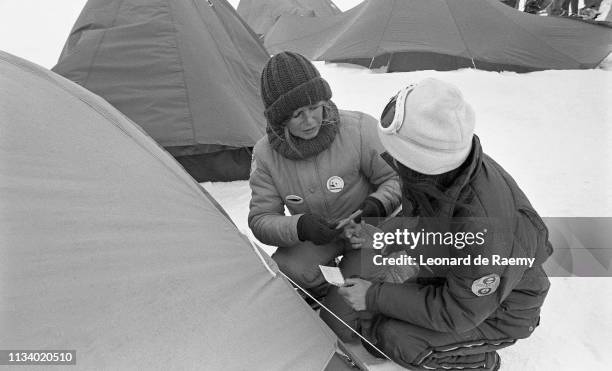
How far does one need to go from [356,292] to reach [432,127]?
1.91 ft

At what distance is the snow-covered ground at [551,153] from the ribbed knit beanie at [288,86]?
1.46 ft

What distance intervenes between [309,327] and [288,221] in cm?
39

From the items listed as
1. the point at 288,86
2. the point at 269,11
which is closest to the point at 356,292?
the point at 288,86

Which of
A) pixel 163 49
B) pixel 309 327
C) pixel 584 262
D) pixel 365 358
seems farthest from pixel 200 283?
pixel 163 49

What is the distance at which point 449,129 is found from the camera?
1.18 m

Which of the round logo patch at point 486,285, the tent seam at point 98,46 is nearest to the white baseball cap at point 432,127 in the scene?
the round logo patch at point 486,285

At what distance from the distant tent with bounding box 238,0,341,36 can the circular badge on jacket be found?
5.19m

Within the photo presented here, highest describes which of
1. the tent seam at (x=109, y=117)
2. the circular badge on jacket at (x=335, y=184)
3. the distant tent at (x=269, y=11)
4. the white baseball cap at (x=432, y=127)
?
the white baseball cap at (x=432, y=127)

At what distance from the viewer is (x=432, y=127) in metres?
1.19

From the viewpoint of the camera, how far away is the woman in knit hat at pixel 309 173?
1675 millimetres

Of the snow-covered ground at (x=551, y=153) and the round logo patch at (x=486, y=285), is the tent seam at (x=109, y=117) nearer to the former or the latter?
the snow-covered ground at (x=551, y=153)

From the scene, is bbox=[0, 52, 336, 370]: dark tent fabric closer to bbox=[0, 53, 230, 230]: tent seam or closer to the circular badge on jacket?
bbox=[0, 53, 230, 230]: tent seam

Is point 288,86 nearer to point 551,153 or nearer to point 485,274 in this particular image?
point 485,274

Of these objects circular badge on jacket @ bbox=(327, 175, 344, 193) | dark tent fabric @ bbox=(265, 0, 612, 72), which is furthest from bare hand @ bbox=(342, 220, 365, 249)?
dark tent fabric @ bbox=(265, 0, 612, 72)
